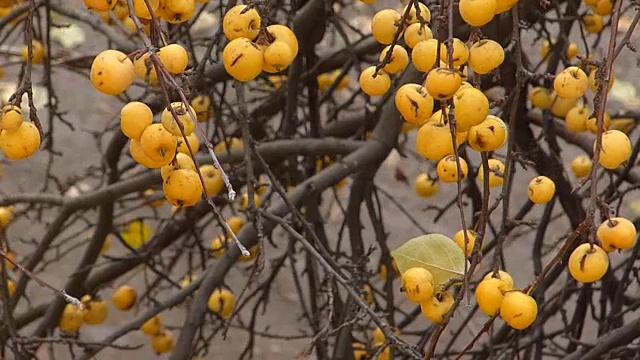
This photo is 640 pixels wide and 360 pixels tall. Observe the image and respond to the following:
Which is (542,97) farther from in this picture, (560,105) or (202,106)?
(202,106)

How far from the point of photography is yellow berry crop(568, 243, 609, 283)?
705mm

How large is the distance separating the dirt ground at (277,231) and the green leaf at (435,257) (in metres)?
1.40

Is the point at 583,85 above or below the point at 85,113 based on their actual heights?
below

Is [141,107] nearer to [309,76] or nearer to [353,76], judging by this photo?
[309,76]

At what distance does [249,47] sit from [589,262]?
1.01 feet

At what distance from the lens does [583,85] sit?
32.3 inches

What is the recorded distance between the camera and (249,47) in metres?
0.73

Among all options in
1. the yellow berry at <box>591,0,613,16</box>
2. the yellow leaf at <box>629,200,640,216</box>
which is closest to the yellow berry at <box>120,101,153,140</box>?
the yellow berry at <box>591,0,613,16</box>

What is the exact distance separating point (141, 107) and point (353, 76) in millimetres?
2384

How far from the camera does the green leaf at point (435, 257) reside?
84 cm

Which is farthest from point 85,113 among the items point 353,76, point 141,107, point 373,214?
point 141,107

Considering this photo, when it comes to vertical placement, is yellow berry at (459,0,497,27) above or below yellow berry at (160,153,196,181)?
above

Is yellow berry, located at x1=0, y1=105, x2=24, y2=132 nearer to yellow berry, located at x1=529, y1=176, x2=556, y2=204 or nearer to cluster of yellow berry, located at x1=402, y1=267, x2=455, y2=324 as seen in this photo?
cluster of yellow berry, located at x1=402, y1=267, x2=455, y2=324

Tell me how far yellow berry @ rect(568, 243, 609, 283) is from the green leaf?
0.43 ft
